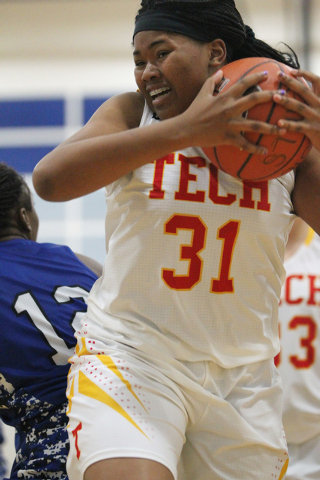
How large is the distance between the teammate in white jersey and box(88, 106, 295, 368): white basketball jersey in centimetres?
129

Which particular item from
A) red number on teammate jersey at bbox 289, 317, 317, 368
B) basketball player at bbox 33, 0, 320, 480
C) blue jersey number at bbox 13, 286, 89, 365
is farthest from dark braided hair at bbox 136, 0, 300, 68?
red number on teammate jersey at bbox 289, 317, 317, 368

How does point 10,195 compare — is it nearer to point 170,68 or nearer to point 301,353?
point 170,68

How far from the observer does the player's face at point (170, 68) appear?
2027mm

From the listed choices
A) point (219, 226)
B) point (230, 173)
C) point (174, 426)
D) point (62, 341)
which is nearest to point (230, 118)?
point (230, 173)

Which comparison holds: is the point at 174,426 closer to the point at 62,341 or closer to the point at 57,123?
the point at 62,341

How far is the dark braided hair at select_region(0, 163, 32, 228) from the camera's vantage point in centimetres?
286

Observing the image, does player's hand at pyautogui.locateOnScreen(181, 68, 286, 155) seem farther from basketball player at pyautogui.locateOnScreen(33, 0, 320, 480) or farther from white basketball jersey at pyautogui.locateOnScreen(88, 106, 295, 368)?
white basketball jersey at pyautogui.locateOnScreen(88, 106, 295, 368)

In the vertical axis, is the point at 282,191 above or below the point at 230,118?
below

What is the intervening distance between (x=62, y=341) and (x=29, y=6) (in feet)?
22.0

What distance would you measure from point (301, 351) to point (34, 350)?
57.9 inches

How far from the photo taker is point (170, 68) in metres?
2.02

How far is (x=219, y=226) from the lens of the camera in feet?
6.56

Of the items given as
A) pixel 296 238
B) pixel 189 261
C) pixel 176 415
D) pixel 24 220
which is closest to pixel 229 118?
pixel 189 261

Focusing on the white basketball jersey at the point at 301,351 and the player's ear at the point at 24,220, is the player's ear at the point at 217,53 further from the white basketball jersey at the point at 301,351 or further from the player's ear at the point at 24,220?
the white basketball jersey at the point at 301,351
